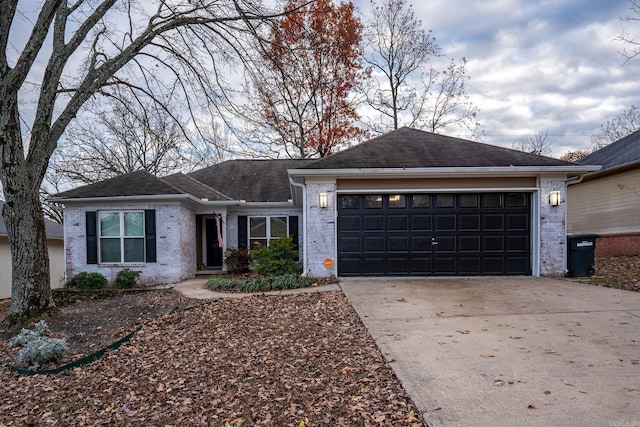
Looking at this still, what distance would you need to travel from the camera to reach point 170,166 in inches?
966

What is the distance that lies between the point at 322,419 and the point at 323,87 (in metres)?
18.6

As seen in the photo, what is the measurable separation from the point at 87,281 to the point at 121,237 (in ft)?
4.70

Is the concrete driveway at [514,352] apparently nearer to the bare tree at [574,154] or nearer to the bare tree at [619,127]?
the bare tree at [619,127]

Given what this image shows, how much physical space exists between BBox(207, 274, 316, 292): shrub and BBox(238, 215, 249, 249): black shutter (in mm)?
3354

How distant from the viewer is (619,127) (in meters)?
25.7

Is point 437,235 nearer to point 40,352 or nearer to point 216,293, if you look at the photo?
point 216,293

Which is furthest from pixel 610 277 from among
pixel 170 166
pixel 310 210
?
pixel 170 166

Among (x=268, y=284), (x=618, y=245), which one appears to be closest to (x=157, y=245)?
(x=268, y=284)

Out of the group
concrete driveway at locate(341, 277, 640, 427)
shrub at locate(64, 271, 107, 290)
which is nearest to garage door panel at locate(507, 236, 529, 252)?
concrete driveway at locate(341, 277, 640, 427)

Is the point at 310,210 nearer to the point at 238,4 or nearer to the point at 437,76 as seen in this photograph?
the point at 238,4

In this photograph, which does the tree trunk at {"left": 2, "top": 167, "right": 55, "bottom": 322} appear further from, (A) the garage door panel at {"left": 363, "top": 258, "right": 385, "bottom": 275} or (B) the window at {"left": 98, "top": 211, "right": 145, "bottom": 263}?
(A) the garage door panel at {"left": 363, "top": 258, "right": 385, "bottom": 275}

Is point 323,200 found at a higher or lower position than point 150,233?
higher

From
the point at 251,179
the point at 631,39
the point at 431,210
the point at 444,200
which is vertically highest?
the point at 631,39

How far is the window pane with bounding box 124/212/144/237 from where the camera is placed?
10758mm
